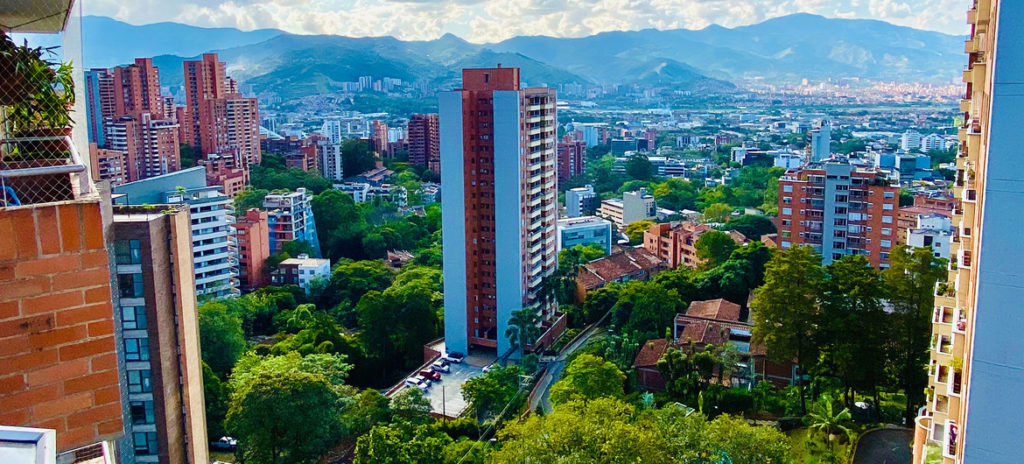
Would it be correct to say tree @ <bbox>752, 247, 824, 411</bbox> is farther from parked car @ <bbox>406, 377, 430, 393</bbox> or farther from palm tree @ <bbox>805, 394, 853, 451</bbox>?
parked car @ <bbox>406, 377, 430, 393</bbox>

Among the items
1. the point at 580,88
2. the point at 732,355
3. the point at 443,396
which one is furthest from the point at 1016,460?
the point at 580,88

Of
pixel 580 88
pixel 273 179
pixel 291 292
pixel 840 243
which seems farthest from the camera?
pixel 580 88

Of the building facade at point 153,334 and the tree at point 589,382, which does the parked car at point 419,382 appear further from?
the building facade at point 153,334

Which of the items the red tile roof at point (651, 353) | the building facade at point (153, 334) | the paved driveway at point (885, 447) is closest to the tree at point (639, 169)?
the red tile roof at point (651, 353)

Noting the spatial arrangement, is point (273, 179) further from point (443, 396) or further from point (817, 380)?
point (817, 380)

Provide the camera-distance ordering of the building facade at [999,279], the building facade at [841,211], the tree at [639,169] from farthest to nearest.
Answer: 1. the tree at [639,169]
2. the building facade at [841,211]
3. the building facade at [999,279]

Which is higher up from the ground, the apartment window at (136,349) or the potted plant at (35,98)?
the potted plant at (35,98)

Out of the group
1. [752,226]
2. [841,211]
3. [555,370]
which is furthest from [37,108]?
[752,226]
